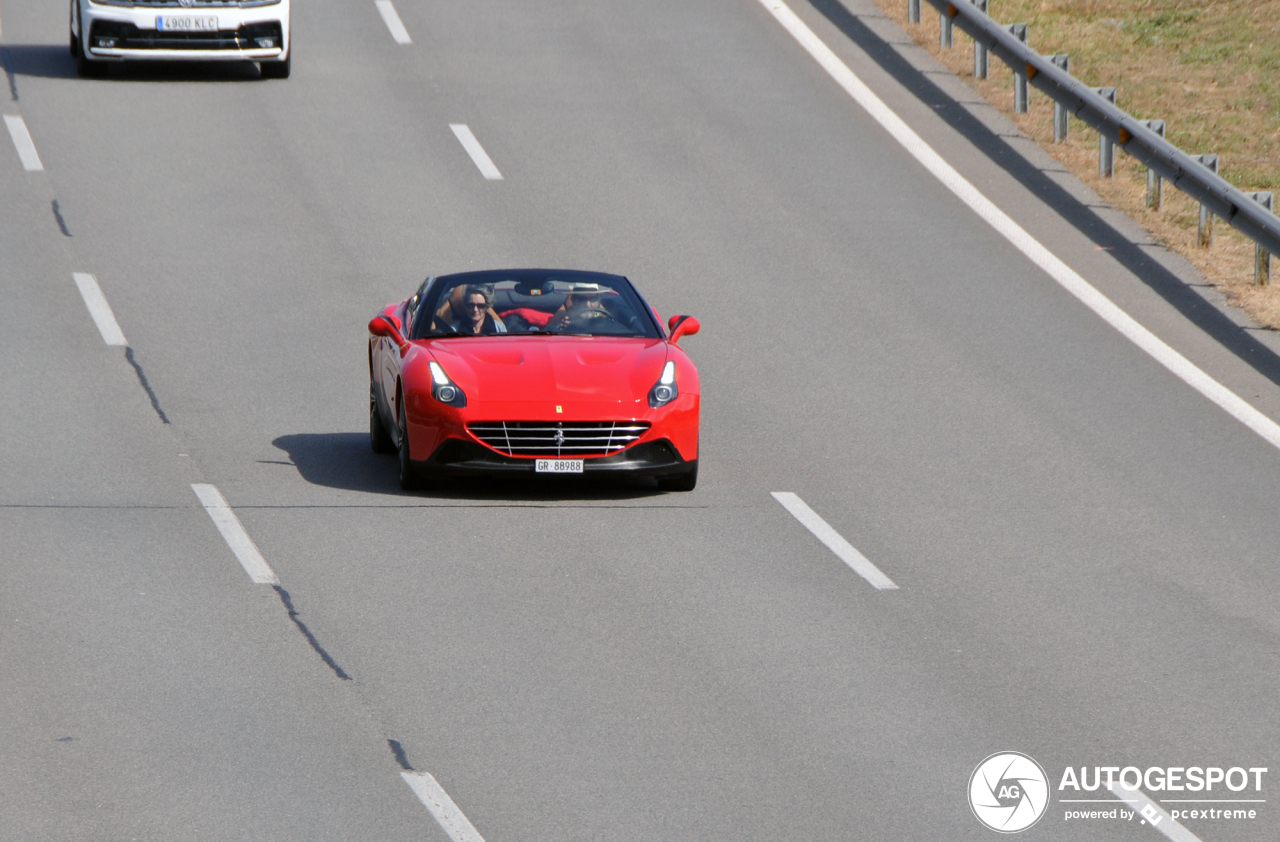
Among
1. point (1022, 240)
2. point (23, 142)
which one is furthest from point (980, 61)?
point (23, 142)

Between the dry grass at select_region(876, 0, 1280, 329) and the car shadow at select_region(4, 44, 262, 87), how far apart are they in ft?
28.2

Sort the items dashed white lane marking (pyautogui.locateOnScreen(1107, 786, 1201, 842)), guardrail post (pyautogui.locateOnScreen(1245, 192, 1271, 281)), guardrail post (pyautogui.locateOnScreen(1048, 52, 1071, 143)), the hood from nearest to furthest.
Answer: dashed white lane marking (pyautogui.locateOnScreen(1107, 786, 1201, 842))
the hood
guardrail post (pyautogui.locateOnScreen(1245, 192, 1271, 281))
guardrail post (pyautogui.locateOnScreen(1048, 52, 1071, 143))

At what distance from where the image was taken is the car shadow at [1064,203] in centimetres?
1576

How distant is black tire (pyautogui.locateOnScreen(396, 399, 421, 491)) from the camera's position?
11.8m

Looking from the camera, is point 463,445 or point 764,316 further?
point 764,316

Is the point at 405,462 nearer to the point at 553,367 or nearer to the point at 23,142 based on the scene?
the point at 553,367

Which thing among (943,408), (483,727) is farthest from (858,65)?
(483,727)

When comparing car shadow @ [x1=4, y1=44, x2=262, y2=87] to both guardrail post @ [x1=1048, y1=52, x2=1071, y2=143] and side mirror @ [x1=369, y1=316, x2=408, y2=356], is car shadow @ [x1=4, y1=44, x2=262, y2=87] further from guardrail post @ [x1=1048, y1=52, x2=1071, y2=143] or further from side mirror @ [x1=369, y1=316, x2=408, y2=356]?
side mirror @ [x1=369, y1=316, x2=408, y2=356]

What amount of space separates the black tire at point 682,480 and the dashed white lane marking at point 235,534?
8.29 feet

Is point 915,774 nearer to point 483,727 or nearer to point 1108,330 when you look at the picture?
point 483,727

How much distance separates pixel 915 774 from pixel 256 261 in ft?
38.2

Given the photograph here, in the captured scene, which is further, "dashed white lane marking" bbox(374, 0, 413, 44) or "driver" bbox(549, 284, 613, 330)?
"dashed white lane marking" bbox(374, 0, 413, 44)

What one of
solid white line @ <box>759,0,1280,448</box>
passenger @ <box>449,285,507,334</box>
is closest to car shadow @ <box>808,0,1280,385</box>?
solid white line @ <box>759,0,1280,448</box>

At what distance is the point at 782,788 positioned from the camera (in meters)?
7.09
